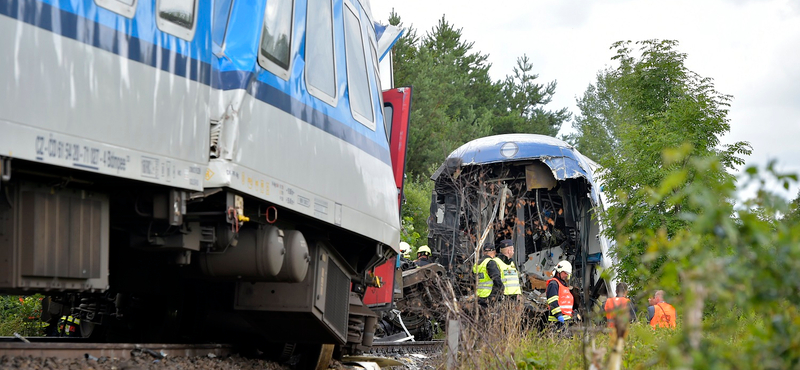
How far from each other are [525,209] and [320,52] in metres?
9.45

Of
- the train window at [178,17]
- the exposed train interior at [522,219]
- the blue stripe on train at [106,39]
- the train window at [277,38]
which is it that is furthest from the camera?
the exposed train interior at [522,219]

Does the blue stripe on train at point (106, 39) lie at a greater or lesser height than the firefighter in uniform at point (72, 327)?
greater

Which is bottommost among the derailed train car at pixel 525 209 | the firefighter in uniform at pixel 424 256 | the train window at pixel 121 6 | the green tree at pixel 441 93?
the firefighter in uniform at pixel 424 256

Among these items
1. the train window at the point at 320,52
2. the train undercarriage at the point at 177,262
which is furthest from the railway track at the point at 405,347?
the train window at the point at 320,52

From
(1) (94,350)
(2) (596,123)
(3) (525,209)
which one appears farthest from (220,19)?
(2) (596,123)

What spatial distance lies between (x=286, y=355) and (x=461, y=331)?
163cm

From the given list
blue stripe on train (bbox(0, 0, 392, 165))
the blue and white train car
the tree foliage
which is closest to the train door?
the blue and white train car

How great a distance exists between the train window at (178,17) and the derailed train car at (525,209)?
9.39 m

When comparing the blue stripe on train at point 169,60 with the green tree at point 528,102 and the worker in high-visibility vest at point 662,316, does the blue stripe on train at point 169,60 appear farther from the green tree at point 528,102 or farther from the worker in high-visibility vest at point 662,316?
the green tree at point 528,102

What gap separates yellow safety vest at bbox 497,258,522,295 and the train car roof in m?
3.41

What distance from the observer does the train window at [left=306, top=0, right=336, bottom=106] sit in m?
6.07

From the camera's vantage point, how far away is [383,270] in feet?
29.1

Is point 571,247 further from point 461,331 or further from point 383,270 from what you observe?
point 461,331

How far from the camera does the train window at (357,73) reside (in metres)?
6.84
